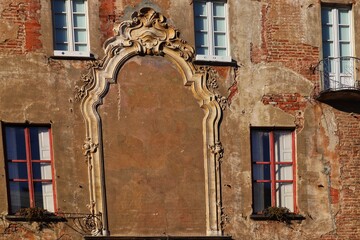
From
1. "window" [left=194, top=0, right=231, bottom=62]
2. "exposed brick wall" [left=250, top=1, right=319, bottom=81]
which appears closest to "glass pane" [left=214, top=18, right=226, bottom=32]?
"window" [left=194, top=0, right=231, bottom=62]

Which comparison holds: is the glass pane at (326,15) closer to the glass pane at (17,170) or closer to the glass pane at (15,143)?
the glass pane at (15,143)

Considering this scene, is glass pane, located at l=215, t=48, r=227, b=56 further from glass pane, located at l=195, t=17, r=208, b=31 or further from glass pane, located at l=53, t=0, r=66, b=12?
glass pane, located at l=53, t=0, r=66, b=12

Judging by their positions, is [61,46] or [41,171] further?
[61,46]

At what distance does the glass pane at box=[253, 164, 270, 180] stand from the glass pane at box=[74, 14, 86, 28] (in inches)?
184

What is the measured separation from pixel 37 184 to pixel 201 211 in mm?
3434

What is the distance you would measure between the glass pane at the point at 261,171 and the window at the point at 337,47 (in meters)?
2.25

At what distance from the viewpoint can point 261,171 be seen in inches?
940

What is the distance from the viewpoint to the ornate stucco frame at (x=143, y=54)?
74.6 ft

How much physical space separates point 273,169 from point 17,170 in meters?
5.41

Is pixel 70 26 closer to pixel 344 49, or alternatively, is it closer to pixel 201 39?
pixel 201 39

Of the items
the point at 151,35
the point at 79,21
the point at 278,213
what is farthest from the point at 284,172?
the point at 79,21

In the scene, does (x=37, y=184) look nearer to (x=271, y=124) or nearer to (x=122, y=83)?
(x=122, y=83)

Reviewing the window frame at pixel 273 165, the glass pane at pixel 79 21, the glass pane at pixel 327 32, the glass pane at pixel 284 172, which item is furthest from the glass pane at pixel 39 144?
the glass pane at pixel 327 32

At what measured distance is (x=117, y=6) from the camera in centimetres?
2345
